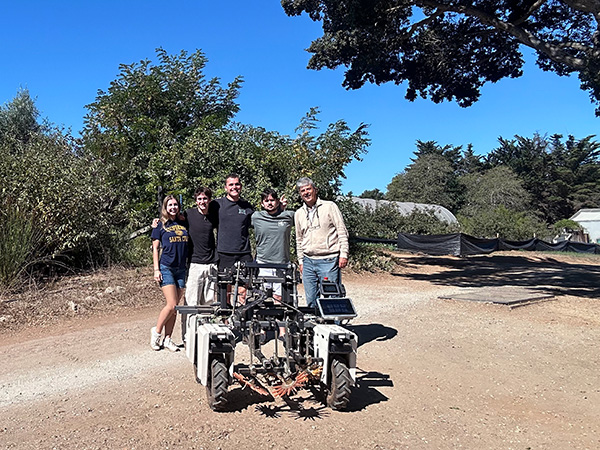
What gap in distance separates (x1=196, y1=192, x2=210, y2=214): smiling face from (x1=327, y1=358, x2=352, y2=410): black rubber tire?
238 cm

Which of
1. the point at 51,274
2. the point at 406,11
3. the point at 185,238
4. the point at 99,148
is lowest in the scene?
the point at 51,274

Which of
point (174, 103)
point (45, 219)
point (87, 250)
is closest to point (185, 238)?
point (45, 219)

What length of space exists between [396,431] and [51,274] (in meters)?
8.31

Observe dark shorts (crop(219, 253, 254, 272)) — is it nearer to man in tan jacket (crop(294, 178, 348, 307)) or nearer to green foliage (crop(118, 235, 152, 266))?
man in tan jacket (crop(294, 178, 348, 307))

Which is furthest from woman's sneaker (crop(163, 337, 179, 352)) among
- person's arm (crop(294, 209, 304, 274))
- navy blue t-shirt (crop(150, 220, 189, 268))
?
person's arm (crop(294, 209, 304, 274))

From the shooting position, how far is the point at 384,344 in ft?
21.0

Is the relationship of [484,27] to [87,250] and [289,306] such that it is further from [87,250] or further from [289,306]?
[289,306]

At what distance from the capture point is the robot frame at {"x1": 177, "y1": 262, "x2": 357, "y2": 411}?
3951 mm

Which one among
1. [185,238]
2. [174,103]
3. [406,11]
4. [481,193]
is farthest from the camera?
[481,193]

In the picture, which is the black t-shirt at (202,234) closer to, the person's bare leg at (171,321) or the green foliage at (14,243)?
the person's bare leg at (171,321)

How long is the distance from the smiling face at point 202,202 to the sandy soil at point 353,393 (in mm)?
1611

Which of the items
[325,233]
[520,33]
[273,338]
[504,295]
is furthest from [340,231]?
[520,33]

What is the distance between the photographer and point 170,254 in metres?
5.66

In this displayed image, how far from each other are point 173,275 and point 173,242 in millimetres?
377
